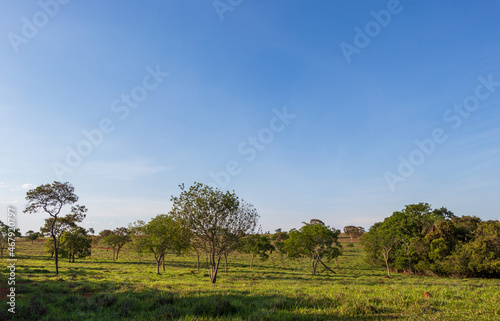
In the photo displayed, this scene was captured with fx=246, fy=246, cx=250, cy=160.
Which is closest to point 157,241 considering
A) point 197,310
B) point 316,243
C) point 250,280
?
point 250,280

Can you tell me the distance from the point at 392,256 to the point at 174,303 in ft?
194

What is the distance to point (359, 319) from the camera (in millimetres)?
9297

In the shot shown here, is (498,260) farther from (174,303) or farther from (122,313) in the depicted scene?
(122,313)

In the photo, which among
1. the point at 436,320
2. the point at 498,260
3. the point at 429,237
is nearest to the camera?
the point at 436,320

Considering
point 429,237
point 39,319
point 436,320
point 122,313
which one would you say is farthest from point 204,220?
point 429,237

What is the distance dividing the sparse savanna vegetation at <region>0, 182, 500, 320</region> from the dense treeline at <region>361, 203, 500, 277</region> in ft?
0.65

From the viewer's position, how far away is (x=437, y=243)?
157ft

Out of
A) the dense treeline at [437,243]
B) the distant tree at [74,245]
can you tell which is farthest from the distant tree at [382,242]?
the distant tree at [74,245]

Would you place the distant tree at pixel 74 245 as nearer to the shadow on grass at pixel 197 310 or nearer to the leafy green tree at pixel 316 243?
the leafy green tree at pixel 316 243

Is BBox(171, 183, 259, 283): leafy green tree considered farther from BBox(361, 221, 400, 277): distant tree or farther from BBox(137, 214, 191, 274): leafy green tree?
BBox(361, 221, 400, 277): distant tree

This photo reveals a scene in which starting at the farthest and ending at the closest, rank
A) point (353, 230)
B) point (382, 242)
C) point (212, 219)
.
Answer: point (353, 230) → point (382, 242) → point (212, 219)

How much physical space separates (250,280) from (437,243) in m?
39.8

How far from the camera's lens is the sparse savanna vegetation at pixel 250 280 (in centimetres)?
1048

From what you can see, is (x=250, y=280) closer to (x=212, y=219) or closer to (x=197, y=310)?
(x=212, y=219)
